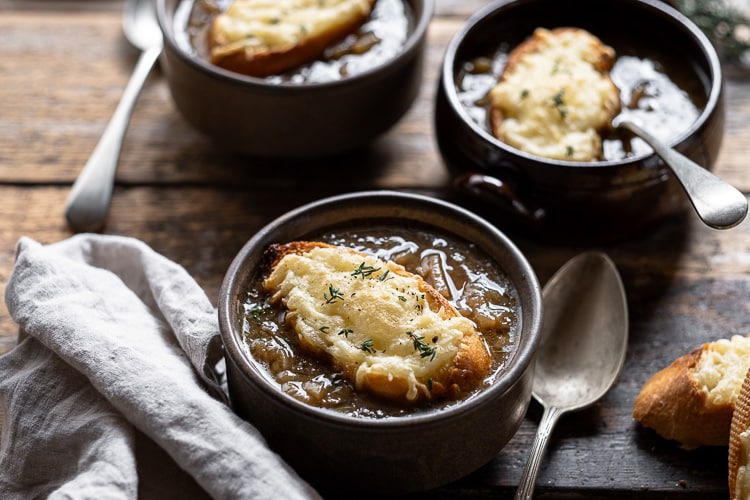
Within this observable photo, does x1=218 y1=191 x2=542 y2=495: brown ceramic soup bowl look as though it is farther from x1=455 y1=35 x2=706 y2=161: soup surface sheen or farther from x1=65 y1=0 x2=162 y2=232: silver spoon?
x1=65 y1=0 x2=162 y2=232: silver spoon

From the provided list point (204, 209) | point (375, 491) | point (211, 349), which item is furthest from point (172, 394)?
point (204, 209)

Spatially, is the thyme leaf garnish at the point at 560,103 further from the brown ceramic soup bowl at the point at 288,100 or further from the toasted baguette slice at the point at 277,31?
the toasted baguette slice at the point at 277,31

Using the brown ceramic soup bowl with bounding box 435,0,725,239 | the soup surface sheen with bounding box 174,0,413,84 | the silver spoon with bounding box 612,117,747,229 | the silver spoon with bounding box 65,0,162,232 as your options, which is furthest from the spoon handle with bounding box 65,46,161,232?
the silver spoon with bounding box 612,117,747,229

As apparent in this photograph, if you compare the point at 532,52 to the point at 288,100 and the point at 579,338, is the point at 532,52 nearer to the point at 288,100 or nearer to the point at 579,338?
the point at 288,100

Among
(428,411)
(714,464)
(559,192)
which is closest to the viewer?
(428,411)

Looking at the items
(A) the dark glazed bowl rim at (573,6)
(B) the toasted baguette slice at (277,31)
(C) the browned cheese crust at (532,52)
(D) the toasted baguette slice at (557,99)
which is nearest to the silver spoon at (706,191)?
(A) the dark glazed bowl rim at (573,6)

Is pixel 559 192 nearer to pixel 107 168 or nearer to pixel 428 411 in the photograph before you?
pixel 428 411
